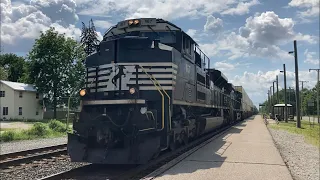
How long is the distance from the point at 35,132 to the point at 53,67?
34.8 m

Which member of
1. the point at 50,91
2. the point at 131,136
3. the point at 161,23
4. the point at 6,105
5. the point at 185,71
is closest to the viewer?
the point at 131,136

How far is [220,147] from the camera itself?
1151 centimetres

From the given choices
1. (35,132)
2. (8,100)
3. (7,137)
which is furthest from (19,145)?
(8,100)

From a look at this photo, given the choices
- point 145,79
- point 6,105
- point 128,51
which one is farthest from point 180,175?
point 6,105

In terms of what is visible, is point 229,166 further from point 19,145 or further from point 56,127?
point 56,127

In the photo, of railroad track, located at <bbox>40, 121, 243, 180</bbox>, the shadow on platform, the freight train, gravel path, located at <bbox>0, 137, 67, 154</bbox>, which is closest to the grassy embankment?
gravel path, located at <bbox>0, 137, 67, 154</bbox>

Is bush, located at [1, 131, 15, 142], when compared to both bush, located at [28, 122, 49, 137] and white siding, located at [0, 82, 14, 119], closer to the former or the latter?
bush, located at [28, 122, 49, 137]

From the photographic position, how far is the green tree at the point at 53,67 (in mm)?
51125

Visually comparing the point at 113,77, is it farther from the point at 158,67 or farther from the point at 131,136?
the point at 131,136

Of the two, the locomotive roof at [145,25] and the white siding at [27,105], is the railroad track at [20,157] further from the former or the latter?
the white siding at [27,105]

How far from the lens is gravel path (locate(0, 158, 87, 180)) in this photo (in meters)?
7.39

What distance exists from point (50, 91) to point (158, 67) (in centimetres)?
4596

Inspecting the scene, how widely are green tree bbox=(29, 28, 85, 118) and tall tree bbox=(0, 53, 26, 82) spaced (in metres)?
22.0

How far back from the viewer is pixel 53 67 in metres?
51.9
